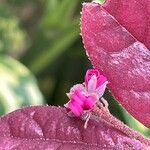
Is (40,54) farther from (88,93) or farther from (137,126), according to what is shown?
(88,93)

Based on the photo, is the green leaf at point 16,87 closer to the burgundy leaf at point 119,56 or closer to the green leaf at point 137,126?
the green leaf at point 137,126

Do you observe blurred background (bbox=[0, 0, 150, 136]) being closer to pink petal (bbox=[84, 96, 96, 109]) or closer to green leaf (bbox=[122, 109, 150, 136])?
green leaf (bbox=[122, 109, 150, 136])

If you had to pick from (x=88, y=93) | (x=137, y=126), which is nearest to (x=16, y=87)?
(x=137, y=126)

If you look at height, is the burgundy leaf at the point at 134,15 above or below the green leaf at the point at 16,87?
above

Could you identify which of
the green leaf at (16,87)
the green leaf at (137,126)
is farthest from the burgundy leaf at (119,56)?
the green leaf at (16,87)

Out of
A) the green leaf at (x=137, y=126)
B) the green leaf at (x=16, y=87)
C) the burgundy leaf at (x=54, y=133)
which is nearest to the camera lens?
the burgundy leaf at (x=54, y=133)
